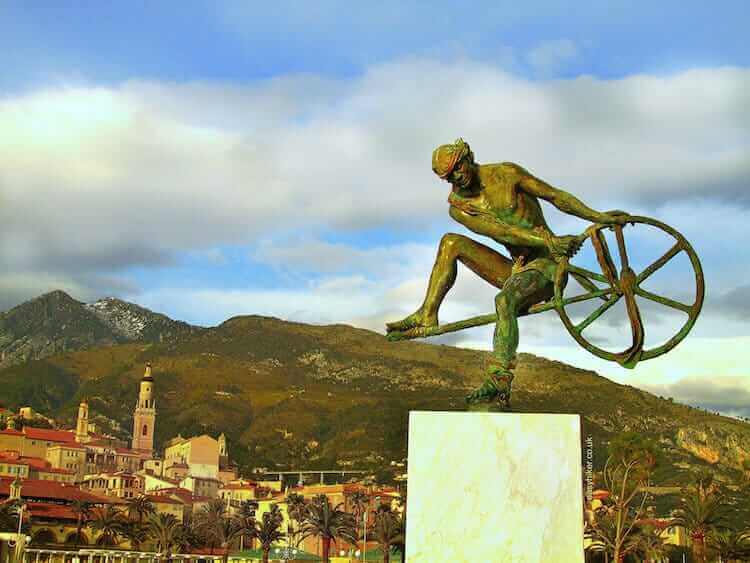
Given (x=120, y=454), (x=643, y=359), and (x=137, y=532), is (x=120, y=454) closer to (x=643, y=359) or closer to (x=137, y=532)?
(x=137, y=532)

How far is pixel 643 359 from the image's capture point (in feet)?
26.2

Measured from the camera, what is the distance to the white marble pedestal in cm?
705

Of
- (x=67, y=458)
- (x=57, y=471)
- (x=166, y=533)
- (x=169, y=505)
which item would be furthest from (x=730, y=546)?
(x=67, y=458)

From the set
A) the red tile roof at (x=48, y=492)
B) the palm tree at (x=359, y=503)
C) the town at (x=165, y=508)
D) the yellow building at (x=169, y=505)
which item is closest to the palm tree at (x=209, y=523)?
the town at (x=165, y=508)

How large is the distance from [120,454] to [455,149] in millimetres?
138873

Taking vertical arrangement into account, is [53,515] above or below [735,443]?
below

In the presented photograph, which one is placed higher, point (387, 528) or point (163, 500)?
point (163, 500)

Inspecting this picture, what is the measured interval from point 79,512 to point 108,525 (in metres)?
3.40

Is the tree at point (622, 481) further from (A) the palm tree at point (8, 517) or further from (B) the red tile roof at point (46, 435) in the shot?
(B) the red tile roof at point (46, 435)

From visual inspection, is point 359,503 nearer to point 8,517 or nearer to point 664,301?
point 8,517

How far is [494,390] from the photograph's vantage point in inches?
301

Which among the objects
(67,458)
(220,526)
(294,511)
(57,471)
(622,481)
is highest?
(67,458)

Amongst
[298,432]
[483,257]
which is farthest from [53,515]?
[298,432]

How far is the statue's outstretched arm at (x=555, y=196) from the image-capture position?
825 centimetres
